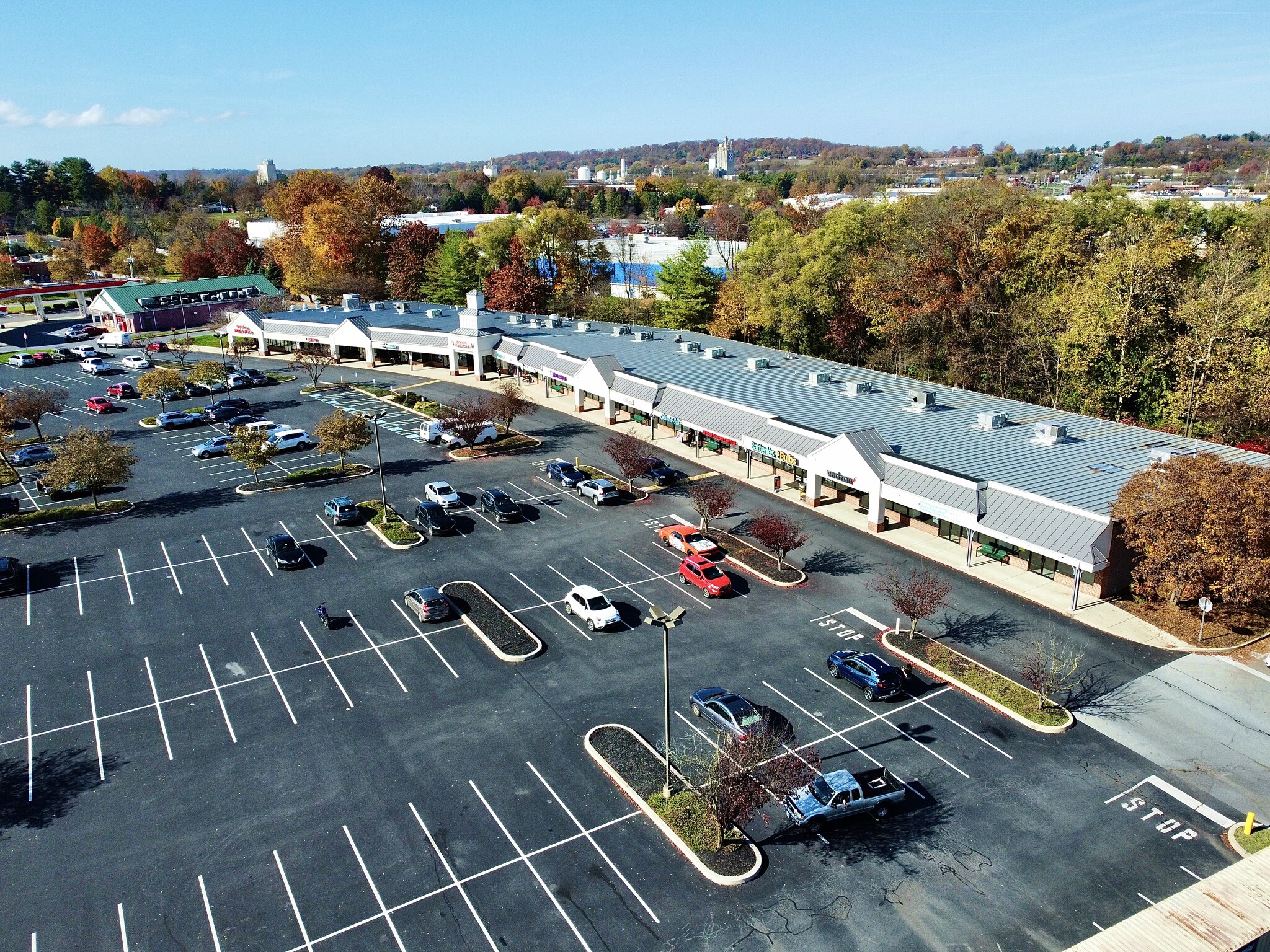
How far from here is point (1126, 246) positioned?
59.2 m

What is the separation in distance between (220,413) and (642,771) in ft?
179

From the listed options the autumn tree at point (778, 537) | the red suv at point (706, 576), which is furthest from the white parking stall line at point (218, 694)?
the autumn tree at point (778, 537)

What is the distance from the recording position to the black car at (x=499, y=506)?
46969 millimetres

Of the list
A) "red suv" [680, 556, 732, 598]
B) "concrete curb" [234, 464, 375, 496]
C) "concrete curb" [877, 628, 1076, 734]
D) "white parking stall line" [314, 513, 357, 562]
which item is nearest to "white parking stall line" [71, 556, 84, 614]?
"concrete curb" [234, 464, 375, 496]

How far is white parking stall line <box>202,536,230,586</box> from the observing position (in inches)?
1592

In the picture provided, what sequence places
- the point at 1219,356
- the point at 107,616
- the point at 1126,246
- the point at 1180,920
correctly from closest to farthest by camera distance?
the point at 1180,920, the point at 107,616, the point at 1219,356, the point at 1126,246

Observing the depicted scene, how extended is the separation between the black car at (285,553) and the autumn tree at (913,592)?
28.1 metres

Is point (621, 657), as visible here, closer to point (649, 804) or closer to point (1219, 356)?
point (649, 804)

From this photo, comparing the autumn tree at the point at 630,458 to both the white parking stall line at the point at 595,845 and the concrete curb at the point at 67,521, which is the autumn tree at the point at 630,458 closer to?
the white parking stall line at the point at 595,845

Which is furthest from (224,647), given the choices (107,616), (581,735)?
(581,735)

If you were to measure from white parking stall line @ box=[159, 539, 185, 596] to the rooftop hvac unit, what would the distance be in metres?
44.9

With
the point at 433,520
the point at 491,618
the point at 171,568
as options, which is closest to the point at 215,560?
the point at 171,568

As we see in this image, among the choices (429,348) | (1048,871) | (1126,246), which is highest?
(1126,246)

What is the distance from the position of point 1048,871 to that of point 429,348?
71.6 m
